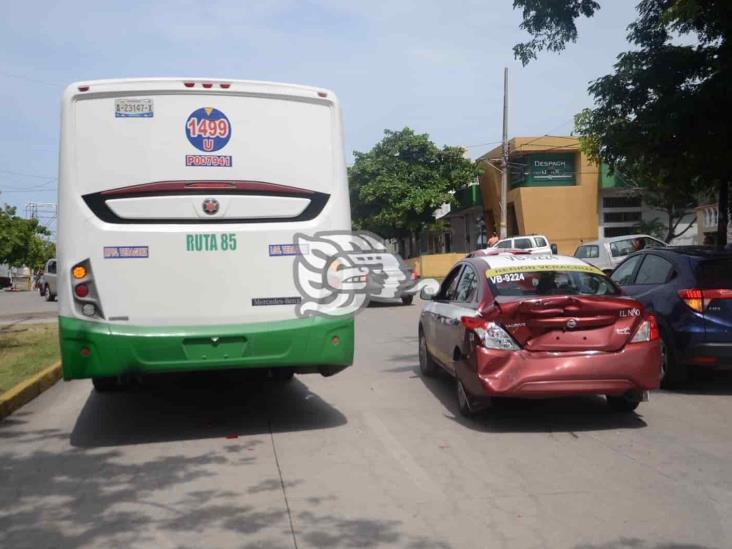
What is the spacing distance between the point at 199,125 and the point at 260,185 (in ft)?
2.38

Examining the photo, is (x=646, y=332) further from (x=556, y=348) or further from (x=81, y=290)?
(x=81, y=290)

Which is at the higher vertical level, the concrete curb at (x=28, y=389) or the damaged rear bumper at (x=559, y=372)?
the damaged rear bumper at (x=559, y=372)

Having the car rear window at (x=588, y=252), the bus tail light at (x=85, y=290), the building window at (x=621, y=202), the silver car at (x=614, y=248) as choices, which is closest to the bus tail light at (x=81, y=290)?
the bus tail light at (x=85, y=290)

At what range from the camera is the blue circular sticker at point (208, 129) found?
6555 millimetres

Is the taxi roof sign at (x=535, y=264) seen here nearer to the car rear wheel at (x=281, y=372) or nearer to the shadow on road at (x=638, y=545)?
the car rear wheel at (x=281, y=372)

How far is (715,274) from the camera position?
823 cm

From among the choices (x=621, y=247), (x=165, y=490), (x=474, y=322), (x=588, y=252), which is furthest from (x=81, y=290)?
(x=588, y=252)

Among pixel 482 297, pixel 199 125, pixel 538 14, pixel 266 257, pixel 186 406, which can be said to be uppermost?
pixel 538 14

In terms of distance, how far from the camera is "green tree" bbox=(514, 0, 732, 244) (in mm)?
11594

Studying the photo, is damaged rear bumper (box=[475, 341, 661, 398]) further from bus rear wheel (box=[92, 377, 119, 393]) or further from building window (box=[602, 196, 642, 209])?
building window (box=[602, 196, 642, 209])

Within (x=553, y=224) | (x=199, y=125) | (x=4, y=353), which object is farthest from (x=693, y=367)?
(x=553, y=224)

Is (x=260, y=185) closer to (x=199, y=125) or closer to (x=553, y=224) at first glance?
(x=199, y=125)

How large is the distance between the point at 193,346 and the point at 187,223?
1.04m

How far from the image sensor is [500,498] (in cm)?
498
